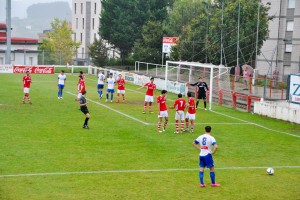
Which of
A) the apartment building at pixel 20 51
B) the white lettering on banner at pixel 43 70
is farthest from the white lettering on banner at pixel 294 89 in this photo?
the apartment building at pixel 20 51

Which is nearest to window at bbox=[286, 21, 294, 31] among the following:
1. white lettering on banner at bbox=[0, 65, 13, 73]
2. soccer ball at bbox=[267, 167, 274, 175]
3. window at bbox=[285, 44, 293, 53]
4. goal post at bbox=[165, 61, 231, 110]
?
window at bbox=[285, 44, 293, 53]

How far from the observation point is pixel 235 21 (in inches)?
1916

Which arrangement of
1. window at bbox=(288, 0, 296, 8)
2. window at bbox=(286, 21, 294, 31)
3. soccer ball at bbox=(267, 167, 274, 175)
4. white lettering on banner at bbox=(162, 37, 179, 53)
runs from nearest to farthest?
soccer ball at bbox=(267, 167, 274, 175) < window at bbox=(286, 21, 294, 31) < window at bbox=(288, 0, 296, 8) < white lettering on banner at bbox=(162, 37, 179, 53)

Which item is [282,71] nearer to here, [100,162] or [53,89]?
[53,89]

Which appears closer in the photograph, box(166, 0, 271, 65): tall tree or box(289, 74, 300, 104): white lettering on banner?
box(289, 74, 300, 104): white lettering on banner

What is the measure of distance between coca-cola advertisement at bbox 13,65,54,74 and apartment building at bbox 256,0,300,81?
26.0 meters

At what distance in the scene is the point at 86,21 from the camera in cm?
11600

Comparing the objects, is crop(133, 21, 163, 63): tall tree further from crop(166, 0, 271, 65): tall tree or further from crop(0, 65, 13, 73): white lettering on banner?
crop(0, 65, 13, 73): white lettering on banner

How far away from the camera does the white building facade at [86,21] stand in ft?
368

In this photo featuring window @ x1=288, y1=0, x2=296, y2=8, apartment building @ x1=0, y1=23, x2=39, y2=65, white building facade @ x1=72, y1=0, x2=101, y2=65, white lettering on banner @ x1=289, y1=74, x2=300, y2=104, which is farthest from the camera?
white building facade @ x1=72, y1=0, x2=101, y2=65

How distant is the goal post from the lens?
39.7 meters

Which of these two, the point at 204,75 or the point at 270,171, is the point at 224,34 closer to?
the point at 204,75

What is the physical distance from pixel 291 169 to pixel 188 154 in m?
4.03

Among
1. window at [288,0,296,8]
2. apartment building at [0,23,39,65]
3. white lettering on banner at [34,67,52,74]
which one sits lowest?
white lettering on banner at [34,67,52,74]
